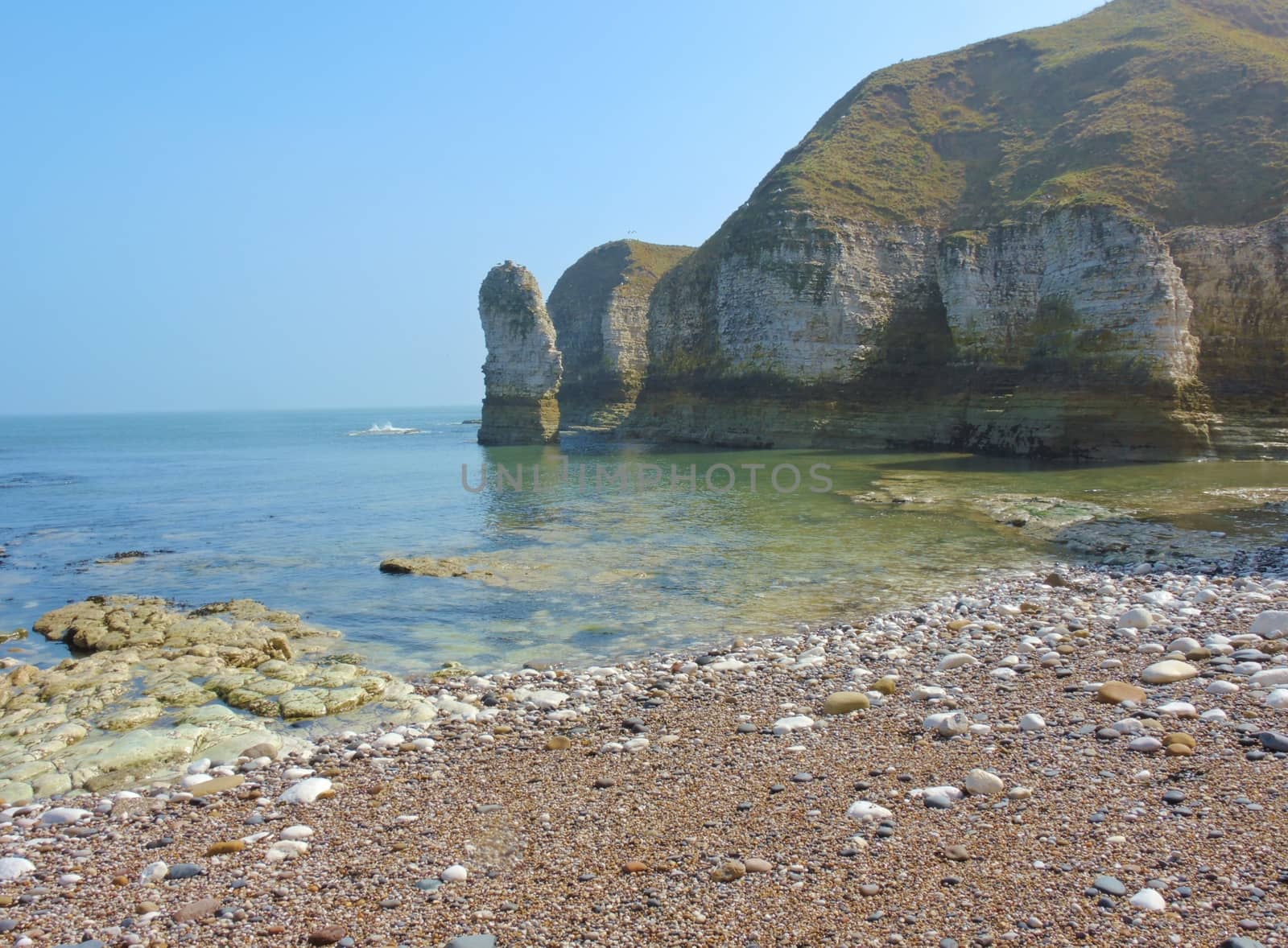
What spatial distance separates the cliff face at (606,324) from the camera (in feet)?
320

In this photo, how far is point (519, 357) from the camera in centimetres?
6831

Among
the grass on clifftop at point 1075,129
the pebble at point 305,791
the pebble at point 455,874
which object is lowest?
the pebble at point 305,791

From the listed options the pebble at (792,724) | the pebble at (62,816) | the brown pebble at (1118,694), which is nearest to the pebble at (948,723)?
the pebble at (792,724)

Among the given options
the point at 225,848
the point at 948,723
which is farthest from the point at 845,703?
the point at 225,848

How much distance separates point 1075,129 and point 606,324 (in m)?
54.4

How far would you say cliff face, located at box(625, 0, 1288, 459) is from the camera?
39812 millimetres

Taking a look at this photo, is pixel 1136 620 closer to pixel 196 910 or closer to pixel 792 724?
pixel 792 724

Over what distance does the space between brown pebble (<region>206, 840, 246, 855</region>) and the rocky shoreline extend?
3.4 inches

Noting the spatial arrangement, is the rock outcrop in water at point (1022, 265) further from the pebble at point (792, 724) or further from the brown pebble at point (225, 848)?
the brown pebble at point (225, 848)

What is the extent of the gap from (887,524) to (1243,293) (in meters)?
31.1

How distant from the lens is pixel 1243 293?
40.2 metres

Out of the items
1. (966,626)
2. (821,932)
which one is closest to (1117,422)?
(966,626)

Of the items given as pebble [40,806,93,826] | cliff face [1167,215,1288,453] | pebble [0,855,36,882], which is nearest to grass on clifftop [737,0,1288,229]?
cliff face [1167,215,1288,453]

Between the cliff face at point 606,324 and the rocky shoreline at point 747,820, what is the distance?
85.2 meters
